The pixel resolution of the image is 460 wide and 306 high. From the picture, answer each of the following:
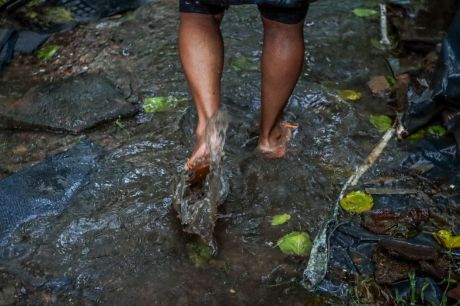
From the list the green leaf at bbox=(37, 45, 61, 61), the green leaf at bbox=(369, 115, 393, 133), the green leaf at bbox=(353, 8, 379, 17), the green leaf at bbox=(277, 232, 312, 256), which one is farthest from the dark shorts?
the green leaf at bbox=(353, 8, 379, 17)

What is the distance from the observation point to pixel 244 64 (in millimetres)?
3471

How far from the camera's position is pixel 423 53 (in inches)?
139

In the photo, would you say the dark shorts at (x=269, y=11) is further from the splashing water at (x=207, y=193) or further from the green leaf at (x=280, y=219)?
the green leaf at (x=280, y=219)

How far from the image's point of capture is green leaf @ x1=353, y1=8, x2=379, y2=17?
4059 millimetres

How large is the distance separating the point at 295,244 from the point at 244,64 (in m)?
1.53

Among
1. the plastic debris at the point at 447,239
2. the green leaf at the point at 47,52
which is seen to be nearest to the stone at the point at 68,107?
the green leaf at the point at 47,52

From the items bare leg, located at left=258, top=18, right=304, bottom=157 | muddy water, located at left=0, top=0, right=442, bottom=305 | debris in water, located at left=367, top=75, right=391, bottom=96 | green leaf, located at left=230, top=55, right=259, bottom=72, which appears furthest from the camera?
green leaf, located at left=230, top=55, right=259, bottom=72

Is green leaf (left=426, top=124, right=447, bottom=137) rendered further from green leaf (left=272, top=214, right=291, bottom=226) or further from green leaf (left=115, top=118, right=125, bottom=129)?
green leaf (left=115, top=118, right=125, bottom=129)

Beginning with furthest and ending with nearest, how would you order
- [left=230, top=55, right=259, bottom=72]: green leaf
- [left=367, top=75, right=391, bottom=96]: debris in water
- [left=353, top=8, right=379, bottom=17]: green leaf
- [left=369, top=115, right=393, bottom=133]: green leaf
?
[left=353, top=8, right=379, bottom=17]: green leaf
[left=230, top=55, right=259, bottom=72]: green leaf
[left=367, top=75, right=391, bottom=96]: debris in water
[left=369, top=115, right=393, bottom=133]: green leaf

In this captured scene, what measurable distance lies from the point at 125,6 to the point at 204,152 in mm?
2398

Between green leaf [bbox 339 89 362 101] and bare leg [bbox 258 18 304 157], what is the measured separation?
0.78 metres

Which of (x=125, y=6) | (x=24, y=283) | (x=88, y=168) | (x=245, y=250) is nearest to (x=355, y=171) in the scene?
(x=245, y=250)

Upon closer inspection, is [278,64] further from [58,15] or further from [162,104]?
[58,15]

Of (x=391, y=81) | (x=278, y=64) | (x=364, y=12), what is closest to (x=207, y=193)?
(x=278, y=64)
